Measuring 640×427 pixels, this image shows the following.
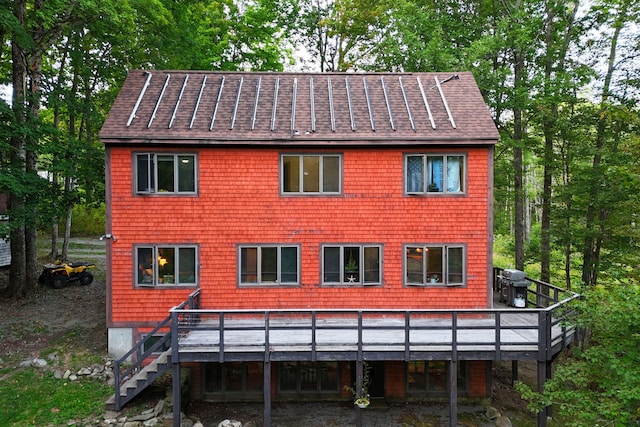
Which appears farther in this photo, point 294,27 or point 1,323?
point 294,27

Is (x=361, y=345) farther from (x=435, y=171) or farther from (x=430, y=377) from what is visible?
(x=435, y=171)

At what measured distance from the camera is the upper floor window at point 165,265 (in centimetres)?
970

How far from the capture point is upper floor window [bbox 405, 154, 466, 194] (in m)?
9.80

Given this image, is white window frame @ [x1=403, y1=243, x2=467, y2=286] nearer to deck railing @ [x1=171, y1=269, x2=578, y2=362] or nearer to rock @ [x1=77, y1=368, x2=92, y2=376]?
deck railing @ [x1=171, y1=269, x2=578, y2=362]

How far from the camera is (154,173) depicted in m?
9.62

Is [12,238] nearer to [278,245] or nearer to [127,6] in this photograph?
[127,6]

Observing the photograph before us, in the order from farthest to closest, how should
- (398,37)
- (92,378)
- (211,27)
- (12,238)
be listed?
(211,27) → (398,37) → (12,238) → (92,378)

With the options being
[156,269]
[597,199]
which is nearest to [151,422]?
[156,269]

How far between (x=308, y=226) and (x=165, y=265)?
13.3ft

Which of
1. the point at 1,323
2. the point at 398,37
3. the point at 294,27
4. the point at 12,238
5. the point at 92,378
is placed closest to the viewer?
the point at 92,378

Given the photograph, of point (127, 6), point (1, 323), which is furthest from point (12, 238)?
point (127, 6)

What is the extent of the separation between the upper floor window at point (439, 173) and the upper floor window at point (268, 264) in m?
3.93

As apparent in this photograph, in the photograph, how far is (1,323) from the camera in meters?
11.8

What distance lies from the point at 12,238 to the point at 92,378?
26.1 ft
